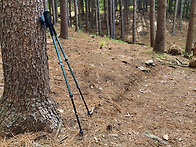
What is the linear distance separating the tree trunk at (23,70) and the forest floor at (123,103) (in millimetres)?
219

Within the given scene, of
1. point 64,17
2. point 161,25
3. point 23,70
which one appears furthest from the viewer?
point 64,17

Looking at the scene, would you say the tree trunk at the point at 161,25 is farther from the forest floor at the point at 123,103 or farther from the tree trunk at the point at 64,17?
the tree trunk at the point at 64,17

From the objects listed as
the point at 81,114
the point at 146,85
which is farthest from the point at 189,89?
the point at 81,114

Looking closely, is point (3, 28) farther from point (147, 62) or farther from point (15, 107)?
point (147, 62)

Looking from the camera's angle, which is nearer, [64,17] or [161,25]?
[161,25]

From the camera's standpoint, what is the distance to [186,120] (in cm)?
380

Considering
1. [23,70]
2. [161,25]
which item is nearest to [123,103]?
[23,70]

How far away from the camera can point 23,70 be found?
2.39m

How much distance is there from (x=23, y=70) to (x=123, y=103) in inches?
A: 113

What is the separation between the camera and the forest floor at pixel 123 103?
Result: 2.73 m

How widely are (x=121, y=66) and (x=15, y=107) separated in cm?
470

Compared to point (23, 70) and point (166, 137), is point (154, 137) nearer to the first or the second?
point (166, 137)

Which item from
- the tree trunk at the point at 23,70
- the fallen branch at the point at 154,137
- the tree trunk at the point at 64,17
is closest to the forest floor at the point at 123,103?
the fallen branch at the point at 154,137

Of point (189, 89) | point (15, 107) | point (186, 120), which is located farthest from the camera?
point (189, 89)
